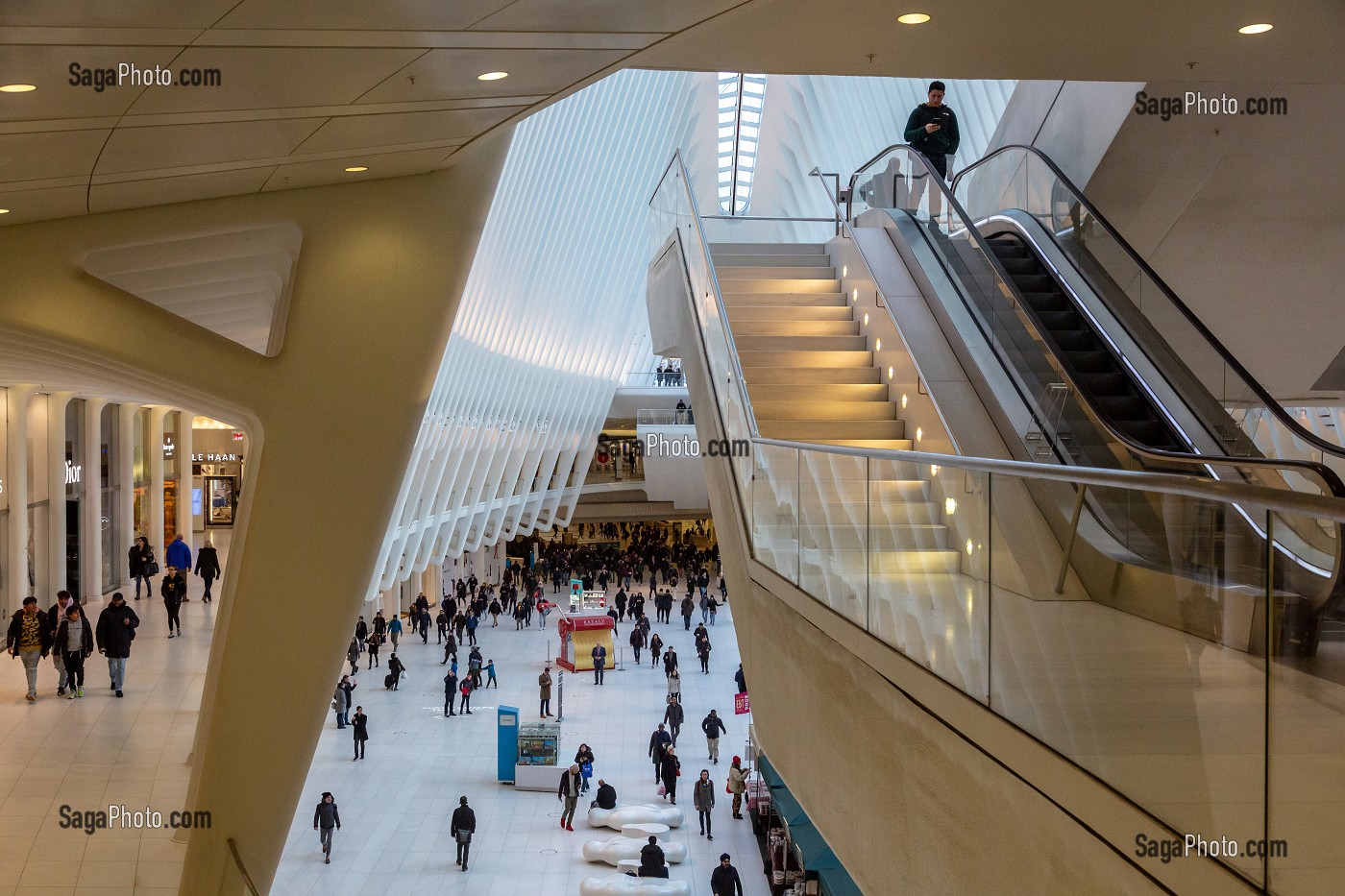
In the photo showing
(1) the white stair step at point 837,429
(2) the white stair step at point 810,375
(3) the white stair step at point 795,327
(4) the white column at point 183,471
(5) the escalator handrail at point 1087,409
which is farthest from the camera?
(4) the white column at point 183,471

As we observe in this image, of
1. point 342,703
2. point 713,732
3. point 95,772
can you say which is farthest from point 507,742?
point 95,772

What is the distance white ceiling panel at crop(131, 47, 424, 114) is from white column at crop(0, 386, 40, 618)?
51.4 feet

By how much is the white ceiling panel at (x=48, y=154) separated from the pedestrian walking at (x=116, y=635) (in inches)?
353

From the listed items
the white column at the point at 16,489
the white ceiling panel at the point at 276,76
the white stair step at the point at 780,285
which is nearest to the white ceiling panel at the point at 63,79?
the white ceiling panel at the point at 276,76

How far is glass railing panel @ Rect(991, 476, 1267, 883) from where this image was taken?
2588 millimetres

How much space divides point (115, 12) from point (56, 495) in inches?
763

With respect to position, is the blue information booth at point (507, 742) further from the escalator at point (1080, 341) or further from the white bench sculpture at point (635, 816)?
the escalator at point (1080, 341)

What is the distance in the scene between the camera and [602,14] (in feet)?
13.2

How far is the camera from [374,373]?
7.34m

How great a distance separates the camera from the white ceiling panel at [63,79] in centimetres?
345

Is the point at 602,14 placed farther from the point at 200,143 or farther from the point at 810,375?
the point at 810,375

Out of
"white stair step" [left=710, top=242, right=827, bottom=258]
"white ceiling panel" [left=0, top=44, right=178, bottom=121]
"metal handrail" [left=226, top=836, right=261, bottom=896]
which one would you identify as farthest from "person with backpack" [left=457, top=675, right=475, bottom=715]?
"white ceiling panel" [left=0, top=44, right=178, bottom=121]

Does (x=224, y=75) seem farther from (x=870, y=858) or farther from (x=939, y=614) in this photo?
(x=870, y=858)

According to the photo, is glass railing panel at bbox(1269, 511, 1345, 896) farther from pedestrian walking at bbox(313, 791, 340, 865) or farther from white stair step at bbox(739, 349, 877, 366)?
pedestrian walking at bbox(313, 791, 340, 865)
